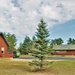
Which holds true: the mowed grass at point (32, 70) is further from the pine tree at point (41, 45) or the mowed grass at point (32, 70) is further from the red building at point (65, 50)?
the red building at point (65, 50)

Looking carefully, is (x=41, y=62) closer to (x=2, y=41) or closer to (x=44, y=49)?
(x=44, y=49)

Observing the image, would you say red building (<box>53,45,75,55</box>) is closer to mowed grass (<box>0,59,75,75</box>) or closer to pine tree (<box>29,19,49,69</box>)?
mowed grass (<box>0,59,75,75</box>)

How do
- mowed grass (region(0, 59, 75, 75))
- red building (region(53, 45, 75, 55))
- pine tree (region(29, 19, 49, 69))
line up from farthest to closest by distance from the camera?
red building (region(53, 45, 75, 55))
pine tree (region(29, 19, 49, 69))
mowed grass (region(0, 59, 75, 75))

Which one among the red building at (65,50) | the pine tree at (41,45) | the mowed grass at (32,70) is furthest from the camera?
the red building at (65,50)

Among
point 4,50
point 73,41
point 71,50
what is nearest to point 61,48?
point 71,50

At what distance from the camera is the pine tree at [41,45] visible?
2398 cm

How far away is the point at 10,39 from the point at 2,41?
60944 millimetres

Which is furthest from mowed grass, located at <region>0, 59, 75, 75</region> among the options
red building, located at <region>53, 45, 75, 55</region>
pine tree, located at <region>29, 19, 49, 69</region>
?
red building, located at <region>53, 45, 75, 55</region>

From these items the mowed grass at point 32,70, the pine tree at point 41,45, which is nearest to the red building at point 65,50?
the mowed grass at point 32,70

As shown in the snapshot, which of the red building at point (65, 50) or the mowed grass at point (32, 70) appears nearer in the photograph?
the mowed grass at point (32, 70)

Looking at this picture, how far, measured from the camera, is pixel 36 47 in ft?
79.6

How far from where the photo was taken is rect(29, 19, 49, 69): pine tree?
2398 cm

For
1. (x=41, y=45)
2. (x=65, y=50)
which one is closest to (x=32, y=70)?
(x=41, y=45)

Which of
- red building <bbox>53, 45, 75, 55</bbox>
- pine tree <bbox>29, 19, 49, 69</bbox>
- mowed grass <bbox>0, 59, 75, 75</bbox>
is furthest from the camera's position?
red building <bbox>53, 45, 75, 55</bbox>
